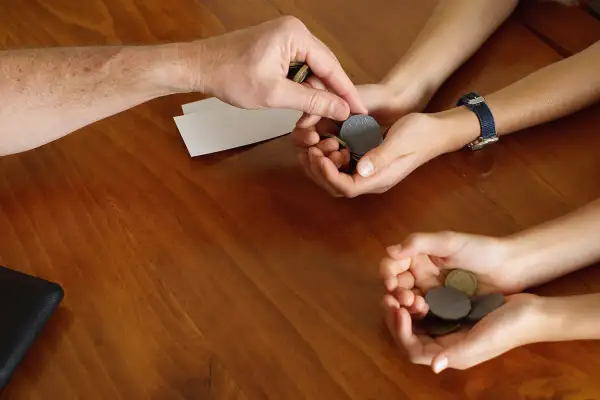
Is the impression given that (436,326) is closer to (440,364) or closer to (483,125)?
(440,364)

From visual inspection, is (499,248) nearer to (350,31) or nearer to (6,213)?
(350,31)

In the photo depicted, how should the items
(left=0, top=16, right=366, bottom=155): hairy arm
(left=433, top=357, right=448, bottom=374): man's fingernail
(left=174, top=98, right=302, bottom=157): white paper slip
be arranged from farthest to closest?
1. (left=174, top=98, right=302, bottom=157): white paper slip
2. (left=0, top=16, right=366, bottom=155): hairy arm
3. (left=433, top=357, right=448, bottom=374): man's fingernail

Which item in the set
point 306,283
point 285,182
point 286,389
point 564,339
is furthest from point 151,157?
point 564,339

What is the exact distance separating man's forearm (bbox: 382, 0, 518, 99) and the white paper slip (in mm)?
199

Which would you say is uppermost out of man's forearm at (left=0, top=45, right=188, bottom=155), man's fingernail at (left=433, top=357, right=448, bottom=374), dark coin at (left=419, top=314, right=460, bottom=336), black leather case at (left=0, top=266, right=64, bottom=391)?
man's fingernail at (left=433, top=357, right=448, bottom=374)

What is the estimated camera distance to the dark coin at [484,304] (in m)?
0.90

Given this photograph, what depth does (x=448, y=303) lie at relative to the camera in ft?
2.97

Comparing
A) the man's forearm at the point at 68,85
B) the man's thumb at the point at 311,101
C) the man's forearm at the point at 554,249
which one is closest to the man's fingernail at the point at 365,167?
the man's thumb at the point at 311,101

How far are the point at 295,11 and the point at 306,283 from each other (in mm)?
616

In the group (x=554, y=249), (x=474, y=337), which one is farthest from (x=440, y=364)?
(x=554, y=249)

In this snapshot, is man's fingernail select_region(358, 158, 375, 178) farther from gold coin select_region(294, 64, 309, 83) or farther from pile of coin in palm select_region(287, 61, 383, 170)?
gold coin select_region(294, 64, 309, 83)

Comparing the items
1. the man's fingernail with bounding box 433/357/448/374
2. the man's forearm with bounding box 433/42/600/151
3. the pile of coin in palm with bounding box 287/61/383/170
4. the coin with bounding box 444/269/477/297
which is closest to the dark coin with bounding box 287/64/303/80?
the pile of coin in palm with bounding box 287/61/383/170

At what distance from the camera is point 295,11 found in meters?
1.35

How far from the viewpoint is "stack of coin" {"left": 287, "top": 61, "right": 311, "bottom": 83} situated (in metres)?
1.08
